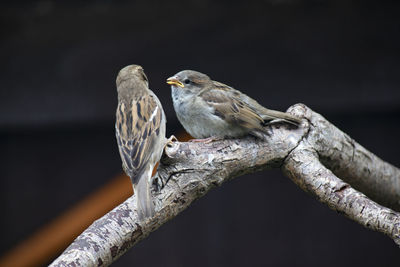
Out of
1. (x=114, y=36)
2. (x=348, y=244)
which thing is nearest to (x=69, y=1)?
(x=114, y=36)

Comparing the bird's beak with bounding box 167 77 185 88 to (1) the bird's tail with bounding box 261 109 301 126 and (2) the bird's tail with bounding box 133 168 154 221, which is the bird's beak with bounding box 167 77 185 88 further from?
(2) the bird's tail with bounding box 133 168 154 221

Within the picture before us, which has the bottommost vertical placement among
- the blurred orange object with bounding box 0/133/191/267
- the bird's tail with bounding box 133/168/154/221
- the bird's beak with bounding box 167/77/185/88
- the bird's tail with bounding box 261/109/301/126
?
the blurred orange object with bounding box 0/133/191/267

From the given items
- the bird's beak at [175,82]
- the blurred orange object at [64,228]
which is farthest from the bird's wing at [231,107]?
the blurred orange object at [64,228]

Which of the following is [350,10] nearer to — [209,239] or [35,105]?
[209,239]

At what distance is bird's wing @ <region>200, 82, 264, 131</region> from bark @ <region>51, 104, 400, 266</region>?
0.09 meters

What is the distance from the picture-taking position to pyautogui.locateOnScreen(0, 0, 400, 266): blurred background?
4.12 metres

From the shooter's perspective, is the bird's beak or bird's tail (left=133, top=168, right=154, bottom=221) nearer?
bird's tail (left=133, top=168, right=154, bottom=221)

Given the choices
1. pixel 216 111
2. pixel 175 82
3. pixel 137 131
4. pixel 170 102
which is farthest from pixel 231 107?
pixel 170 102

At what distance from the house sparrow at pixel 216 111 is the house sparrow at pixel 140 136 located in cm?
22

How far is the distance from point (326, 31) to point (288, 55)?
325 millimetres

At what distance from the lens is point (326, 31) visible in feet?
13.7

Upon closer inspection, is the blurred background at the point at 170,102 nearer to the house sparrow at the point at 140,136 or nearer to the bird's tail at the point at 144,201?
the house sparrow at the point at 140,136

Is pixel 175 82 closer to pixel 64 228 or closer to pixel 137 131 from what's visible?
pixel 137 131

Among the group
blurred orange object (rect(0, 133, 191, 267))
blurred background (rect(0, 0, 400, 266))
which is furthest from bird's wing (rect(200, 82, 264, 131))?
blurred orange object (rect(0, 133, 191, 267))
